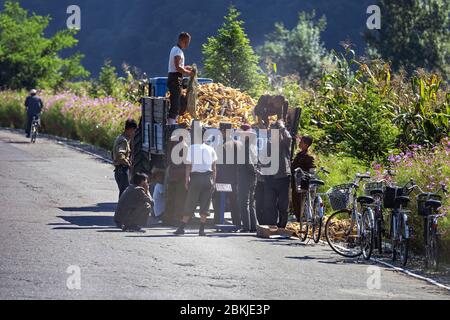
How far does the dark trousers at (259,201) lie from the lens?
759 inches

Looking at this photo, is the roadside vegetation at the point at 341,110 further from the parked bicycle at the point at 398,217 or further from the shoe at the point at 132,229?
the shoe at the point at 132,229

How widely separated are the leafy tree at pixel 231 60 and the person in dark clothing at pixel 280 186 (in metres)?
12.0

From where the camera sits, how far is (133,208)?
1852 cm

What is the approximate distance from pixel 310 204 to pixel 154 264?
4.13 m

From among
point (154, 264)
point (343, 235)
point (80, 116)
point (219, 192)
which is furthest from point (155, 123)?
point (80, 116)

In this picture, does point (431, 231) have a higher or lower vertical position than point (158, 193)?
lower

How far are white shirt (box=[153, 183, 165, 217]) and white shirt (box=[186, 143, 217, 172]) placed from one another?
2244 mm

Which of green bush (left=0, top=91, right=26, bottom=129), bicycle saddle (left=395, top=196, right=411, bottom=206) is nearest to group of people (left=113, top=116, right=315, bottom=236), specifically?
bicycle saddle (left=395, top=196, right=411, bottom=206)

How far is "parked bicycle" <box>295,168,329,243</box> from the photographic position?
1753 cm

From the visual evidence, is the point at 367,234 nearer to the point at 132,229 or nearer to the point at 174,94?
the point at 132,229

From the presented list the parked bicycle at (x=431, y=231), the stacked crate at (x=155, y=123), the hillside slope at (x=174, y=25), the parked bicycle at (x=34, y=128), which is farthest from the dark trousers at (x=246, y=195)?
the hillside slope at (x=174, y=25)
